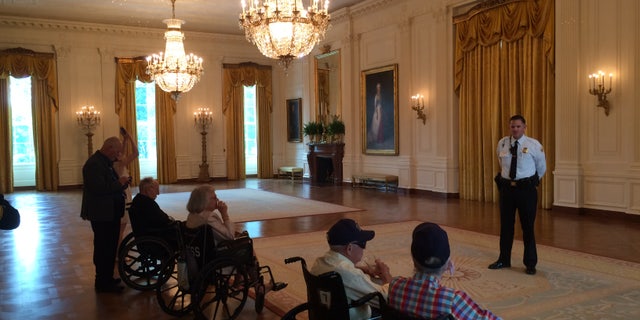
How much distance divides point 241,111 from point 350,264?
47.5 feet

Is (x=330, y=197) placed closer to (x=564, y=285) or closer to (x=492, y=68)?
(x=492, y=68)

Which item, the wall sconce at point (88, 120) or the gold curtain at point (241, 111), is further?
the gold curtain at point (241, 111)

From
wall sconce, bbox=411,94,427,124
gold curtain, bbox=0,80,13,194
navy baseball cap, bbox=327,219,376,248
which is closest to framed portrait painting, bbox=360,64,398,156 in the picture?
wall sconce, bbox=411,94,427,124

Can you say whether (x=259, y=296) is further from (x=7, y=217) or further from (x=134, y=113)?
(x=134, y=113)

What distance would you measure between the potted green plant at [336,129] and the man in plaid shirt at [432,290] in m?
11.7

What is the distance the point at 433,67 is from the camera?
11062 mm

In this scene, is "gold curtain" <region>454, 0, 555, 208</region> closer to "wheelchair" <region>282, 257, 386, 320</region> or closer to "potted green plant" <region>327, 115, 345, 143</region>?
"potted green plant" <region>327, 115, 345, 143</region>

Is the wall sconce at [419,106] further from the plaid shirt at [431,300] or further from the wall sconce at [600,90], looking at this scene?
the plaid shirt at [431,300]

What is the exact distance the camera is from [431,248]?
80.9 inches

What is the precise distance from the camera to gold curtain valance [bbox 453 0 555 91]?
342 inches

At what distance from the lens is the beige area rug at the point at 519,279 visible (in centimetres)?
392

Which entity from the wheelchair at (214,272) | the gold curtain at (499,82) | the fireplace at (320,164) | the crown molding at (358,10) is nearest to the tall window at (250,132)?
the fireplace at (320,164)

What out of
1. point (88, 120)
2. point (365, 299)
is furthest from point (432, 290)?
point (88, 120)

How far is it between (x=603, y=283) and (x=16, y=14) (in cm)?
1417
